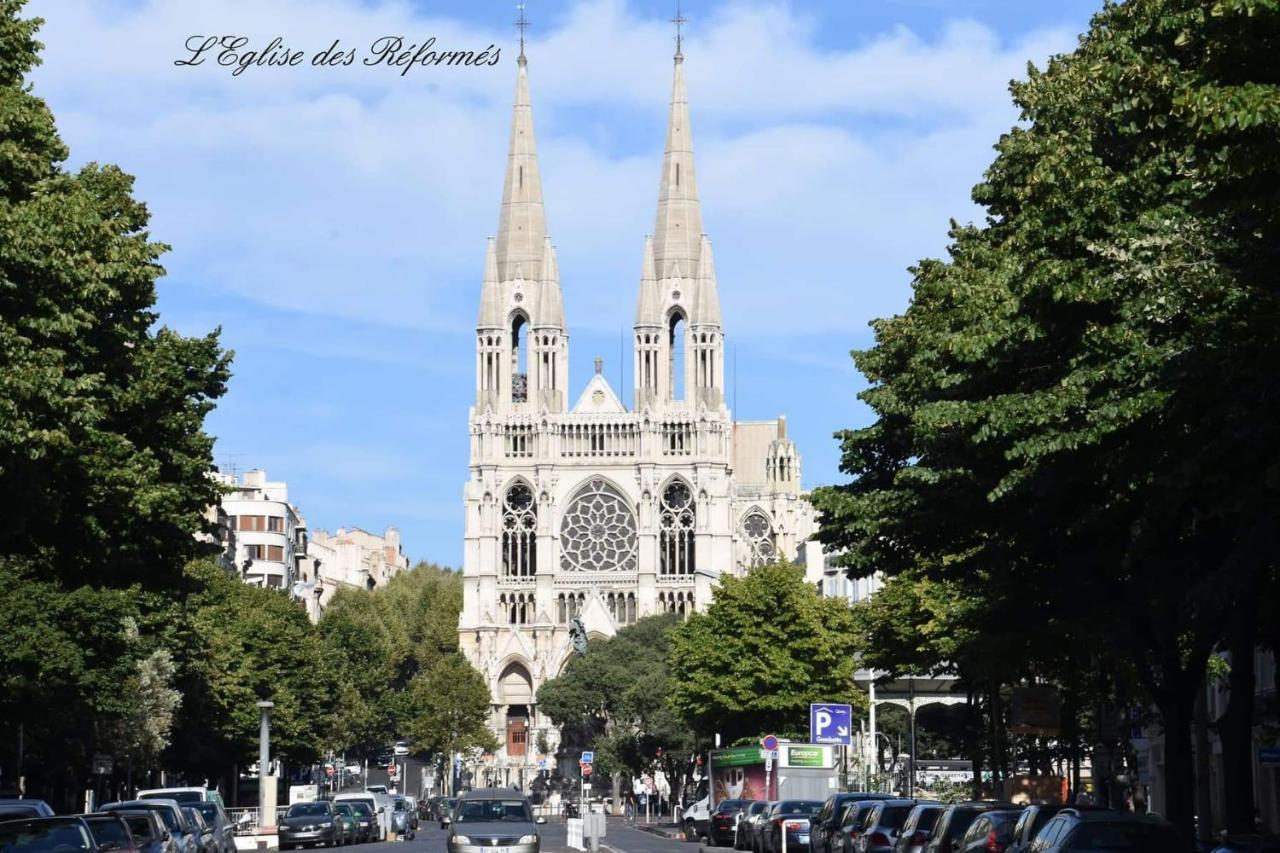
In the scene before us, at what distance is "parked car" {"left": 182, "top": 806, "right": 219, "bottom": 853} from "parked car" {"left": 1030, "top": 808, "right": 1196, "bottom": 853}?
16.8m

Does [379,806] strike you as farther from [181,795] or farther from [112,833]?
[112,833]

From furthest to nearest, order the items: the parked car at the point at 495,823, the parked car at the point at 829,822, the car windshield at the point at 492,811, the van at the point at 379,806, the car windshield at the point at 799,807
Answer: the van at the point at 379,806
the car windshield at the point at 799,807
the parked car at the point at 829,822
the car windshield at the point at 492,811
the parked car at the point at 495,823

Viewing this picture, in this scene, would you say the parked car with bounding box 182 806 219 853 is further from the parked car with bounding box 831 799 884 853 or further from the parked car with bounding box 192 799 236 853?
the parked car with bounding box 831 799 884 853

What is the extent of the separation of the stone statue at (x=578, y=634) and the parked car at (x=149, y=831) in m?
117

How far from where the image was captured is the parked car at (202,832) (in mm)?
35275

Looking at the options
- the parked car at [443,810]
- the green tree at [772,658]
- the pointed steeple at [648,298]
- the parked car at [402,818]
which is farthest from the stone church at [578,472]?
the parked car at [402,818]

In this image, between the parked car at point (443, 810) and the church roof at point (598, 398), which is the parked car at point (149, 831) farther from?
the church roof at point (598, 398)

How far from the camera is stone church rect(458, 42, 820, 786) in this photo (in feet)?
506

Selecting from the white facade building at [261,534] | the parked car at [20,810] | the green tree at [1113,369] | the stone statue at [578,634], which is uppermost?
the white facade building at [261,534]

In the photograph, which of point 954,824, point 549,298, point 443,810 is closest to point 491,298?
point 549,298

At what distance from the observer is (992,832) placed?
26484mm

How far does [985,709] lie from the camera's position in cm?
6194

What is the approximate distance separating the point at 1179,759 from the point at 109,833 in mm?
14171

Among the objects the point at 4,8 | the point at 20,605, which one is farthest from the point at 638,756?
the point at 4,8
